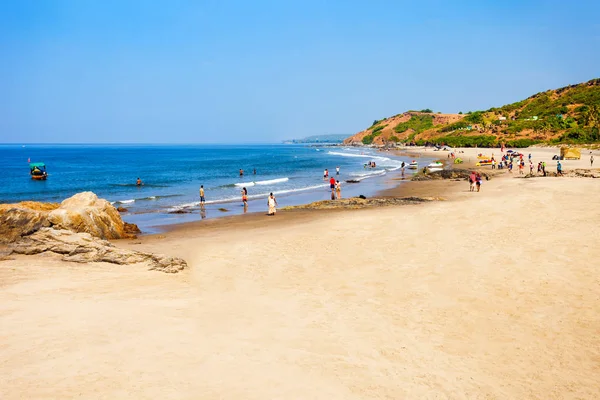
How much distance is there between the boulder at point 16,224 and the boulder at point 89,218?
0.95 m

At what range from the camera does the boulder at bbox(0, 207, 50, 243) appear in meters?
13.8

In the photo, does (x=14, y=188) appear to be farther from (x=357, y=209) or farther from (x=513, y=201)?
(x=513, y=201)

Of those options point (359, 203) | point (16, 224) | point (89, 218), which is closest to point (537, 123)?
point (359, 203)

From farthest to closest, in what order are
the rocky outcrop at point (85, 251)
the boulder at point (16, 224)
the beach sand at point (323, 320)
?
the boulder at point (16, 224) < the rocky outcrop at point (85, 251) < the beach sand at point (323, 320)

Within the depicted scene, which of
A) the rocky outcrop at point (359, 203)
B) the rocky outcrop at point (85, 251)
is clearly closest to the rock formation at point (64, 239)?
the rocky outcrop at point (85, 251)

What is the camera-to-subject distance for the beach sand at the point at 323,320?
6.23 meters

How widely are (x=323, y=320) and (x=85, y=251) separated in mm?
8110

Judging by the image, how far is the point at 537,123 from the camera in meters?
97.9

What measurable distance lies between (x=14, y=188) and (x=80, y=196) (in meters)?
37.1

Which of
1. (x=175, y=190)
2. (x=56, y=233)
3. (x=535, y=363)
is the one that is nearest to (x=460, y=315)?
(x=535, y=363)

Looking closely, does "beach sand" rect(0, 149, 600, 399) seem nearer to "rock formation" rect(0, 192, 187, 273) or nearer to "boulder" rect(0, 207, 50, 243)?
"rock formation" rect(0, 192, 187, 273)

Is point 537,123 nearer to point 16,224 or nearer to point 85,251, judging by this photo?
point 85,251

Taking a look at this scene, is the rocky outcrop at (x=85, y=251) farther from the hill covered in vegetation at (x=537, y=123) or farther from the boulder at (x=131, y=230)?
the hill covered in vegetation at (x=537, y=123)

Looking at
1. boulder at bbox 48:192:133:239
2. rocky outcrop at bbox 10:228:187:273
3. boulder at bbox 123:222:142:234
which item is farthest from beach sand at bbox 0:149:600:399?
boulder at bbox 123:222:142:234
